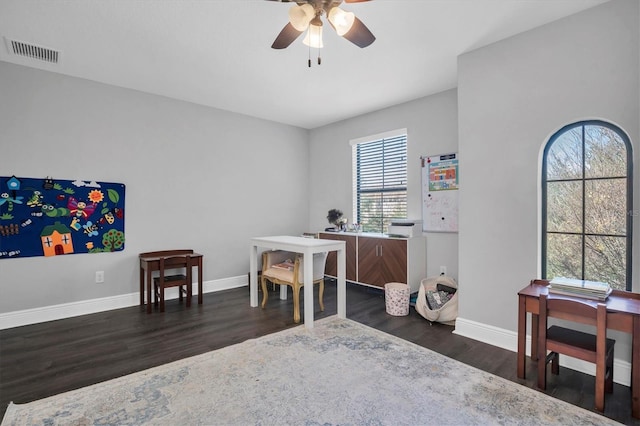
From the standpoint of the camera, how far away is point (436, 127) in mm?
4000

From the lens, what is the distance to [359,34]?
2.07 metres

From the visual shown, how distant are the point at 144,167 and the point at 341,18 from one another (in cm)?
326

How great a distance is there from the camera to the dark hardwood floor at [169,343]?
2100mm

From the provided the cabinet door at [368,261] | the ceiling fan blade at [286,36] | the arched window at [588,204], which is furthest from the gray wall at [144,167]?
the arched window at [588,204]

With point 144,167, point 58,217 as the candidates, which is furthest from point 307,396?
point 144,167

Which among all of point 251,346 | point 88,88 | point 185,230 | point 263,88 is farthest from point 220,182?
point 251,346

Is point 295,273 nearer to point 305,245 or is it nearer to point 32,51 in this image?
point 305,245

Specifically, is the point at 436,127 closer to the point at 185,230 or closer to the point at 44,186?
the point at 185,230

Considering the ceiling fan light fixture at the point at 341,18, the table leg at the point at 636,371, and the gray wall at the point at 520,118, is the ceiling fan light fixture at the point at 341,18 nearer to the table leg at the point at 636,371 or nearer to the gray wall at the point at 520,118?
the gray wall at the point at 520,118

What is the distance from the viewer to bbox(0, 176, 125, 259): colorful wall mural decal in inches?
124

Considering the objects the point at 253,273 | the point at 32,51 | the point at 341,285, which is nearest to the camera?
the point at 32,51

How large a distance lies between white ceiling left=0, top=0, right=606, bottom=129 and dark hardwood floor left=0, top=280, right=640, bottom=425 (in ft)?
8.86

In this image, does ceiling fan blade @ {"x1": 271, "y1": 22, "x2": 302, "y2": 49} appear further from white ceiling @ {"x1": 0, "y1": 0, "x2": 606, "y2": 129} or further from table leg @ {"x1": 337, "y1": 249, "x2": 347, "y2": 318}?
table leg @ {"x1": 337, "y1": 249, "x2": 347, "y2": 318}

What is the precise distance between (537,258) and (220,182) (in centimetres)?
403
